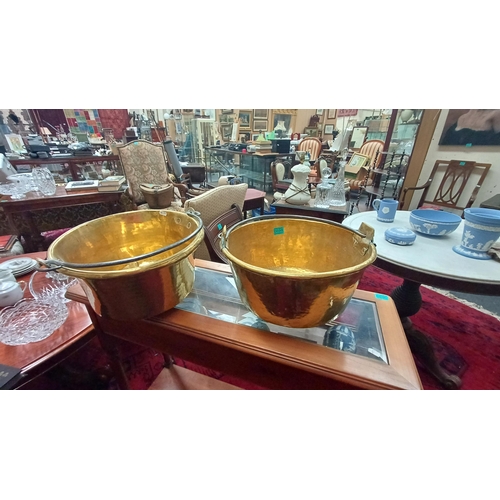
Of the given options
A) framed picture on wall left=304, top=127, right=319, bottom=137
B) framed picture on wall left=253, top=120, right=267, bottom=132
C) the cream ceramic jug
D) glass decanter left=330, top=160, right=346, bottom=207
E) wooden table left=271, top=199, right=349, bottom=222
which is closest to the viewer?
the cream ceramic jug

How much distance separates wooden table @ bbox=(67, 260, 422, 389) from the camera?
0.49 meters

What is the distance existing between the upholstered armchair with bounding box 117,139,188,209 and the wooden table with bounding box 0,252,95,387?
1.84 m

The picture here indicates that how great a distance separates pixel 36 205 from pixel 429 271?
281 centimetres

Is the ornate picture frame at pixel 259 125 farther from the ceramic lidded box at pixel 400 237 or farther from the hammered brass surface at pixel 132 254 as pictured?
the hammered brass surface at pixel 132 254

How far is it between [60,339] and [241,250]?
816mm

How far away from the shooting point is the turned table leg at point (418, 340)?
121 cm

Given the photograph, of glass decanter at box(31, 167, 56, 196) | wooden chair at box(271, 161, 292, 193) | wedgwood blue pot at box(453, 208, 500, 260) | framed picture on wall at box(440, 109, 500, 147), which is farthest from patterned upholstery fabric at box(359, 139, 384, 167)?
glass decanter at box(31, 167, 56, 196)

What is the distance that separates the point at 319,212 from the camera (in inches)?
72.9

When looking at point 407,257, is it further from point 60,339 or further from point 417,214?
point 60,339

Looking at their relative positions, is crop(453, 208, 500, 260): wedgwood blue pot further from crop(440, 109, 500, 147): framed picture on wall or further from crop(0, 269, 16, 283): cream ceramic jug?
crop(440, 109, 500, 147): framed picture on wall

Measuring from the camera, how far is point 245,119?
623 centimetres

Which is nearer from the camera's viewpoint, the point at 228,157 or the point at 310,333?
the point at 310,333

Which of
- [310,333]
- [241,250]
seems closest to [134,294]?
[241,250]

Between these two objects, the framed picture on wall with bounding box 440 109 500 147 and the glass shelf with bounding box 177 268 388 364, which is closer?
the glass shelf with bounding box 177 268 388 364
